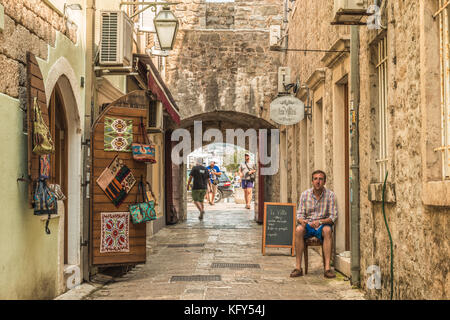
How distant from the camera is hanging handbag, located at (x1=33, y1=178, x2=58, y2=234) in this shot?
525cm

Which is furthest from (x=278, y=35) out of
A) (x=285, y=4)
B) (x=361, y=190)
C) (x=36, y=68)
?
(x=36, y=68)

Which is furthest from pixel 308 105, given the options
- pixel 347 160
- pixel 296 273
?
pixel 296 273

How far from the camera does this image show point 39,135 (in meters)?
5.19

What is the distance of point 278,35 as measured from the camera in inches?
559

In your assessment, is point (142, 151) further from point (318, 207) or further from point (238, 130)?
point (238, 130)

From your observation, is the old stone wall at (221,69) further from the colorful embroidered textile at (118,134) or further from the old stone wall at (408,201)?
the old stone wall at (408,201)

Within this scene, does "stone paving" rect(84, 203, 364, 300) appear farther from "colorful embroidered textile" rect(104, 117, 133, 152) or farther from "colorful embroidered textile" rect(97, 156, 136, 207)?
"colorful embroidered textile" rect(104, 117, 133, 152)

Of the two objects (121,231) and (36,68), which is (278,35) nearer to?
(121,231)
